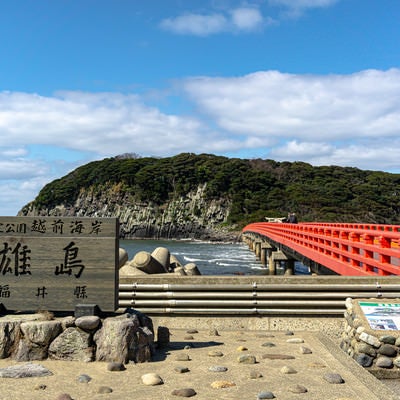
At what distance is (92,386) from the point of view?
433cm

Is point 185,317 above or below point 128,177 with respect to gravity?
below

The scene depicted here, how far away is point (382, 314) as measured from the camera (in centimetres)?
566

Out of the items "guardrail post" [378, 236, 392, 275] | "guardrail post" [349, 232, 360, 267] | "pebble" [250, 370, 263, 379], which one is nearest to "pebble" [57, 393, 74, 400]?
"pebble" [250, 370, 263, 379]

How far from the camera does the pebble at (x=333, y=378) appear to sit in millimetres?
4461

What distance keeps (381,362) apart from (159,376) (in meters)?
2.48

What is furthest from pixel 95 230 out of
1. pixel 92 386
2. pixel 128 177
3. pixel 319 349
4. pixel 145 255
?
pixel 128 177

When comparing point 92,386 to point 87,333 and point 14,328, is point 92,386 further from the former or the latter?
point 14,328

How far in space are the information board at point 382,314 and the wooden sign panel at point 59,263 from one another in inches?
120

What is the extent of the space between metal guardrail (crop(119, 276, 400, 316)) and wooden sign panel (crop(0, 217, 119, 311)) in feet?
5.06

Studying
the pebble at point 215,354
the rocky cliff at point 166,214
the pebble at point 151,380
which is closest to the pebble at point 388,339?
the pebble at point 215,354

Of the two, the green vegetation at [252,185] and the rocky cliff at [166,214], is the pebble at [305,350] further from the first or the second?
the green vegetation at [252,185]

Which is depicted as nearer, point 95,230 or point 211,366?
point 211,366

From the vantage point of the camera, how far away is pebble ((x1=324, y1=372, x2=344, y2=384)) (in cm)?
446

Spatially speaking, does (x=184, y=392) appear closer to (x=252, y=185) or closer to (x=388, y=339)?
(x=388, y=339)
